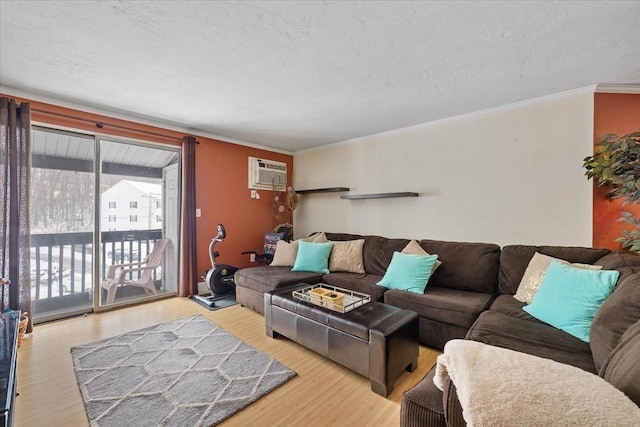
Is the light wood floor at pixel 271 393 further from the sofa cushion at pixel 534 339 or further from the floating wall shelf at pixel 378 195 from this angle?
the floating wall shelf at pixel 378 195

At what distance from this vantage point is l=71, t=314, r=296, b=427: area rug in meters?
1.60

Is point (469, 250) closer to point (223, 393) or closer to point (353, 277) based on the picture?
point (353, 277)

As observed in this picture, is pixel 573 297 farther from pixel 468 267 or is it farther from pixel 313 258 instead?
pixel 313 258

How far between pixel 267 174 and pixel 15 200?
2.95m

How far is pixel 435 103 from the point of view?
286 cm

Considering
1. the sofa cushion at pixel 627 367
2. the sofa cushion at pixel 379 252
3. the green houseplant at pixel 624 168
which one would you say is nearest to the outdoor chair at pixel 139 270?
the sofa cushion at pixel 379 252

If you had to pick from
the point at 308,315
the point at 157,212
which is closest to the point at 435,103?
the point at 308,315

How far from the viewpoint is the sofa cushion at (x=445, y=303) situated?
222 centimetres

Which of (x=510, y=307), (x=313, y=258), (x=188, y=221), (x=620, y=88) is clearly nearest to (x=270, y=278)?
(x=313, y=258)

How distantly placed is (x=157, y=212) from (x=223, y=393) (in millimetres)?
2882

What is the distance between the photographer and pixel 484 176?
301 centimetres

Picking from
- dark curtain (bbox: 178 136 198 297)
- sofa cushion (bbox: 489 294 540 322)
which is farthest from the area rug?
sofa cushion (bbox: 489 294 540 322)

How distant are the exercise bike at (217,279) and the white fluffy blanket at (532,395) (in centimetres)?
318

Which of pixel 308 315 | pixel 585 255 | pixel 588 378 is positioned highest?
pixel 585 255
